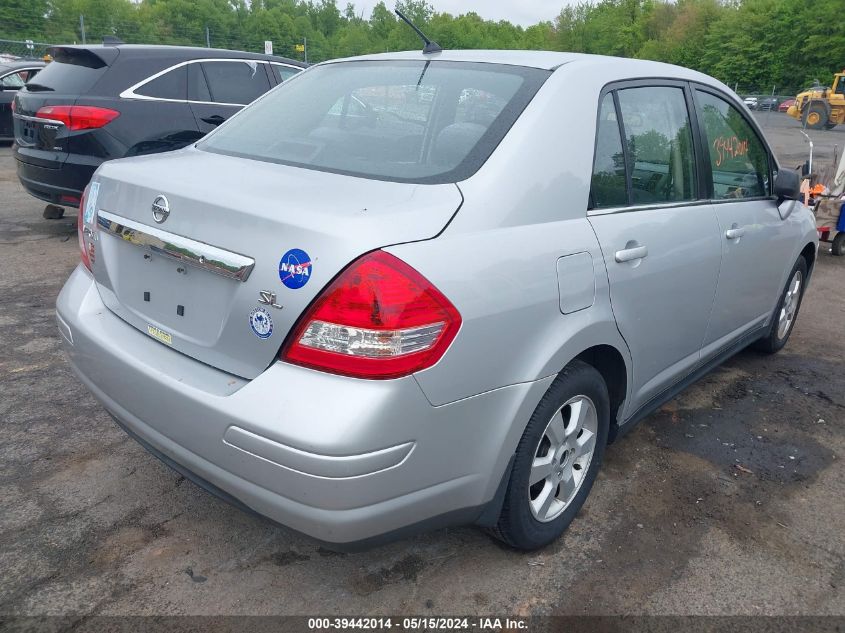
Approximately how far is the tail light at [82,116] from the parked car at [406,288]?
3.66 m

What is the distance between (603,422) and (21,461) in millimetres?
2458

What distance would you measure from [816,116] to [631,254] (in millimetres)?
35879

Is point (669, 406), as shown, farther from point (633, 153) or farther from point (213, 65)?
point (213, 65)

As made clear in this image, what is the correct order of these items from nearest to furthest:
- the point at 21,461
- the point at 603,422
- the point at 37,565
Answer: the point at 37,565 < the point at 603,422 < the point at 21,461

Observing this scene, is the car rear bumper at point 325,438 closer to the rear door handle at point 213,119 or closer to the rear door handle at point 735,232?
the rear door handle at point 735,232

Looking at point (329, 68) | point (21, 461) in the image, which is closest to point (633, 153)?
point (329, 68)

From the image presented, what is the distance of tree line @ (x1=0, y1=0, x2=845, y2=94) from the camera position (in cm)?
4291

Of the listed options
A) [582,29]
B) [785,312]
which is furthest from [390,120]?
[582,29]

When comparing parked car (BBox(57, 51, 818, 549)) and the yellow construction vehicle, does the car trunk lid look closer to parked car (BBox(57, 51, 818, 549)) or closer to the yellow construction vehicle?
parked car (BBox(57, 51, 818, 549))

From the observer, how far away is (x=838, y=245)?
795cm

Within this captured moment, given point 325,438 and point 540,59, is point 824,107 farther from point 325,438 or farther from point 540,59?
point 325,438

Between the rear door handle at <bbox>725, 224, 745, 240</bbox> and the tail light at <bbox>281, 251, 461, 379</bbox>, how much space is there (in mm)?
2057

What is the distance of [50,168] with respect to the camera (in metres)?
6.19

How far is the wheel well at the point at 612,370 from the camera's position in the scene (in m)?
2.59
